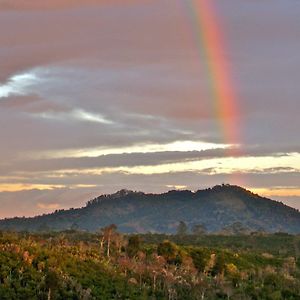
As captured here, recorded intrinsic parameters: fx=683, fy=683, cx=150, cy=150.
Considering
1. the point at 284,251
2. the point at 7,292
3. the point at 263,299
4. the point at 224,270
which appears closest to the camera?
the point at 7,292

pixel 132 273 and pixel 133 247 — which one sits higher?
pixel 133 247

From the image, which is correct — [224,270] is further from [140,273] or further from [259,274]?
[140,273]

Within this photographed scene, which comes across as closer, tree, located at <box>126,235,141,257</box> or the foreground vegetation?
the foreground vegetation

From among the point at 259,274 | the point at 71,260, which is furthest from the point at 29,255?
the point at 259,274

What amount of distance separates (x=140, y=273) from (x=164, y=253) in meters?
15.0

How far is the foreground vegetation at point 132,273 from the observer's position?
196ft

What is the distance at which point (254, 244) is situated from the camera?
141 metres

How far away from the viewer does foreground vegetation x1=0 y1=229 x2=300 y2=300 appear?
59656 mm

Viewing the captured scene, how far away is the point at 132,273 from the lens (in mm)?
70938

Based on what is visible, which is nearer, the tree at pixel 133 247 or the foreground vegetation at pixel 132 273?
the foreground vegetation at pixel 132 273

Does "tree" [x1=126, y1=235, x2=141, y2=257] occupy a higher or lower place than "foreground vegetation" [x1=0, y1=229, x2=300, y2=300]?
higher

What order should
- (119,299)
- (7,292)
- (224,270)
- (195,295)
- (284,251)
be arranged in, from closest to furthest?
1. (7,292)
2. (119,299)
3. (195,295)
4. (224,270)
5. (284,251)

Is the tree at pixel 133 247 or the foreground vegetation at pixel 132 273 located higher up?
the tree at pixel 133 247

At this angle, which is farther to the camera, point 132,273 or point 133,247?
point 133,247
